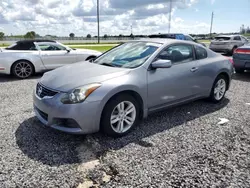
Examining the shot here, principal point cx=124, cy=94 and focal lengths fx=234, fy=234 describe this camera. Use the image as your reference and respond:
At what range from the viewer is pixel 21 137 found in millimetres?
3537

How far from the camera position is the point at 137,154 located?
10.2ft

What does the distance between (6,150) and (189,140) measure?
260cm

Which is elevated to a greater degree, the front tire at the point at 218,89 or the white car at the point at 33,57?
the white car at the point at 33,57

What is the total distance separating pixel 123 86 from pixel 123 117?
19.9 inches

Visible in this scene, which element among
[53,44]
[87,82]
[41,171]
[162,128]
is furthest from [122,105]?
[53,44]

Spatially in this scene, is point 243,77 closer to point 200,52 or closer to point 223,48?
point 200,52

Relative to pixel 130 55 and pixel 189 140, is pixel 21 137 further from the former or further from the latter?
pixel 189 140

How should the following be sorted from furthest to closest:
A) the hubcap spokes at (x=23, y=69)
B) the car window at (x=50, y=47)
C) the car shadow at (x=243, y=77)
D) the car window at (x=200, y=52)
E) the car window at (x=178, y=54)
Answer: the car window at (x=50, y=47)
the car shadow at (x=243, y=77)
the hubcap spokes at (x=23, y=69)
the car window at (x=200, y=52)
the car window at (x=178, y=54)

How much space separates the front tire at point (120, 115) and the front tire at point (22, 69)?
5489 millimetres

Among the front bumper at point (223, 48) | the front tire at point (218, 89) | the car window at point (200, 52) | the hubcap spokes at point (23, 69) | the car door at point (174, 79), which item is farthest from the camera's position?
the front bumper at point (223, 48)

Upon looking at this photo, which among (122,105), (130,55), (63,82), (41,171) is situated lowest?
(41,171)

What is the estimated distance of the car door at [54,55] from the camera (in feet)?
26.8

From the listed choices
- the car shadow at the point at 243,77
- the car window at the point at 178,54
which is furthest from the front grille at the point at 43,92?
the car shadow at the point at 243,77

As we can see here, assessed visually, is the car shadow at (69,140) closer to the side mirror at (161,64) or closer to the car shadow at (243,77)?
the side mirror at (161,64)
